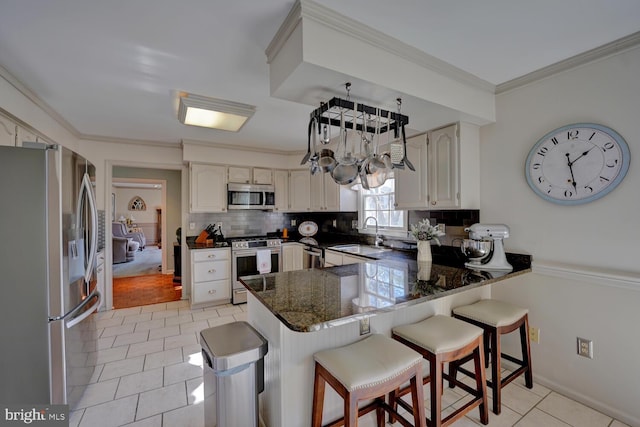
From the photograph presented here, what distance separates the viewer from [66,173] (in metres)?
1.76

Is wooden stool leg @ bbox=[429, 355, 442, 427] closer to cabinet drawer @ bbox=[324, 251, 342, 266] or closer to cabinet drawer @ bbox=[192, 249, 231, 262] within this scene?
cabinet drawer @ bbox=[324, 251, 342, 266]

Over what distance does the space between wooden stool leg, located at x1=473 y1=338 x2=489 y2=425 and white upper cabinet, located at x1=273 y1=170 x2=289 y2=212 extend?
11.7ft

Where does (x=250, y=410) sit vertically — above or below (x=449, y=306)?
below

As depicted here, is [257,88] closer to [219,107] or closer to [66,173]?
[219,107]

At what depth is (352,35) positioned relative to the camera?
1.53 meters

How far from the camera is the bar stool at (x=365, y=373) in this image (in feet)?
4.00

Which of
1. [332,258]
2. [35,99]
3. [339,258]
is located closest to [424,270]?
[339,258]

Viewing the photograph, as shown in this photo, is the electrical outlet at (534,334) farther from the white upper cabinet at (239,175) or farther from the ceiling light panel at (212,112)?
the white upper cabinet at (239,175)

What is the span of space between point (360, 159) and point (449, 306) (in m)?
1.35

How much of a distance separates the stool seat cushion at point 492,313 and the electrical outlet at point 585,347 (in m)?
0.40

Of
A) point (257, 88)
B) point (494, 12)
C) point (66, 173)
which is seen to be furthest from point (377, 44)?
point (66, 173)

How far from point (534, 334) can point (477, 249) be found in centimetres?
82

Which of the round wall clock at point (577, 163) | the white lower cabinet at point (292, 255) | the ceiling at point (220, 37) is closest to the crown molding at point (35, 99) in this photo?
the ceiling at point (220, 37)

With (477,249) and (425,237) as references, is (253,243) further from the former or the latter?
(477,249)
